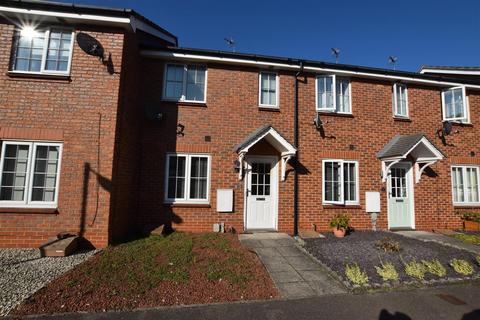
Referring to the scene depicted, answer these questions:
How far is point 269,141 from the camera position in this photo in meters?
8.09

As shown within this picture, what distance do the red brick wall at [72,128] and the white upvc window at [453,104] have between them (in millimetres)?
11272

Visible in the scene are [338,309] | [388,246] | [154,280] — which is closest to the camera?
[338,309]

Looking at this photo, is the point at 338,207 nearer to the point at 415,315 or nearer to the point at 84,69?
the point at 415,315

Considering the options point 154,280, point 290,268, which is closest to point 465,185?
point 290,268

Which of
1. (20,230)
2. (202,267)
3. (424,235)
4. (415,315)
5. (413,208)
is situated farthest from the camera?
(413,208)

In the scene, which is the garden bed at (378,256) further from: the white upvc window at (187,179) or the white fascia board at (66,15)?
the white fascia board at (66,15)

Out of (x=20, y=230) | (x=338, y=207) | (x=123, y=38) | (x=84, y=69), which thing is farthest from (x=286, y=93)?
(x=20, y=230)

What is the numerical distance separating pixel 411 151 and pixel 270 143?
4.70 metres

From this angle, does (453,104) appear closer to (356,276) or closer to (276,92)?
(276,92)

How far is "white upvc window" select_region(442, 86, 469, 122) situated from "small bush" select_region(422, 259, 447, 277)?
263 inches

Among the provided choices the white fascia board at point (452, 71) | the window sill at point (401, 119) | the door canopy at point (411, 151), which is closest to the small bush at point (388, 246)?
the door canopy at point (411, 151)

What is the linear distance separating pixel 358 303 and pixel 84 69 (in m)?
7.72

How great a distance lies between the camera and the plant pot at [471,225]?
8.86 metres

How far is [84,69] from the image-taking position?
21.2ft
